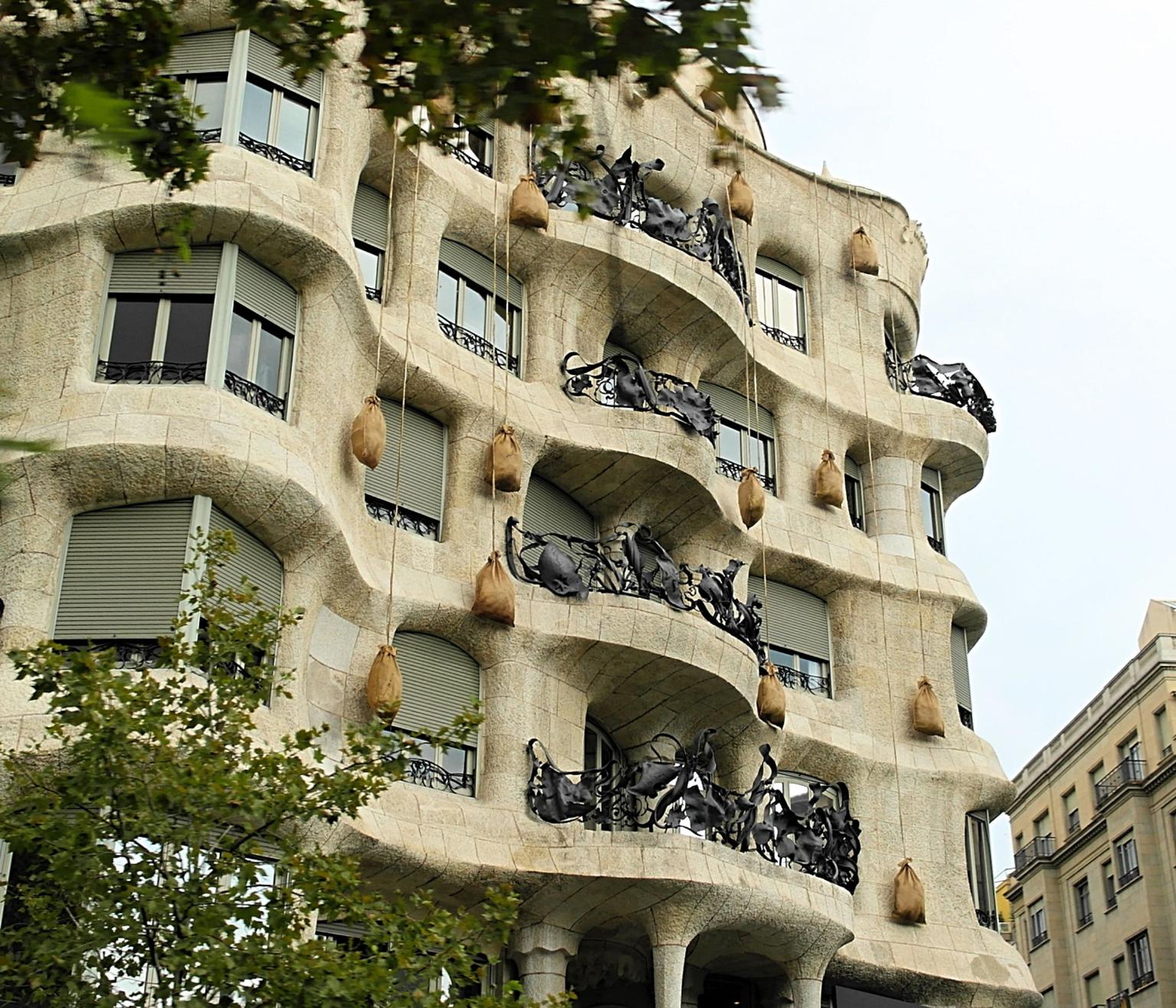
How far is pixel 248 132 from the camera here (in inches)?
824

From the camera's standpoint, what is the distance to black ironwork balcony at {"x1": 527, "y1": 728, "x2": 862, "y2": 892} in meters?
20.4

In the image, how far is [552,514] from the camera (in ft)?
77.5

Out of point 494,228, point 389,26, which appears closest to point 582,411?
point 494,228

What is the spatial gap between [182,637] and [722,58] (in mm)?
8896

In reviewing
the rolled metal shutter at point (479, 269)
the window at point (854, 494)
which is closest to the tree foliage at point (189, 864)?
the rolled metal shutter at point (479, 269)

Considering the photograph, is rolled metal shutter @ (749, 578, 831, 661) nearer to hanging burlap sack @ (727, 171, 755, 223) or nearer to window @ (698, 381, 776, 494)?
window @ (698, 381, 776, 494)

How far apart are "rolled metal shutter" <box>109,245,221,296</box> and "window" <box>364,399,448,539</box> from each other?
9.94 feet

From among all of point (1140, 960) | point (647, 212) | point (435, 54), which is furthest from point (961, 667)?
point (1140, 960)

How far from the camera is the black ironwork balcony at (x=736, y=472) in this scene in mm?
26547

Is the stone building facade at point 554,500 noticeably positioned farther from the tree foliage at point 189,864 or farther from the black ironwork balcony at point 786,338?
the tree foliage at point 189,864

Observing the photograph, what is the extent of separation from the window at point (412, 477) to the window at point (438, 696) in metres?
1.43

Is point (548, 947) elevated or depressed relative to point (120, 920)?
elevated

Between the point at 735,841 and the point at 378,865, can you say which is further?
the point at 735,841

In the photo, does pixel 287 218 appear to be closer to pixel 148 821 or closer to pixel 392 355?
pixel 392 355
